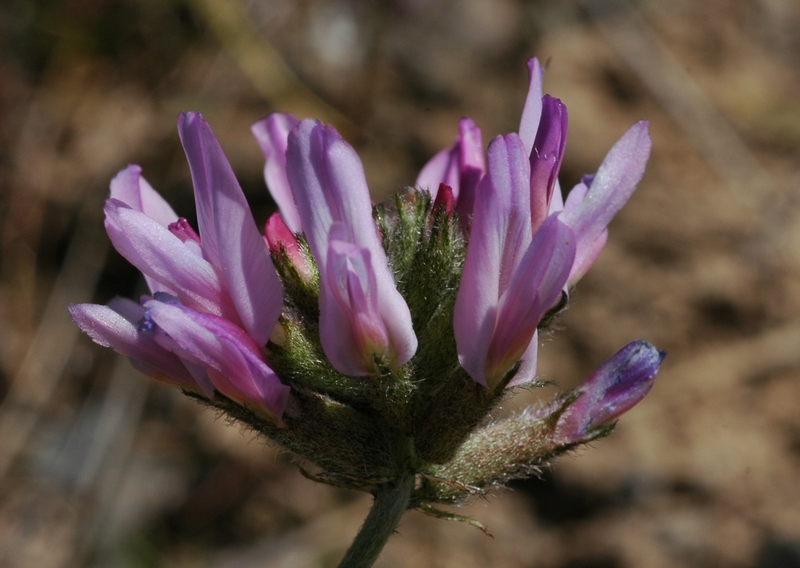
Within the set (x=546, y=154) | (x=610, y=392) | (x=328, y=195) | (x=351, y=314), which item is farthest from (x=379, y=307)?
(x=610, y=392)

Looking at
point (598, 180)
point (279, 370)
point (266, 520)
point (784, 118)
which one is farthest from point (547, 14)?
point (279, 370)

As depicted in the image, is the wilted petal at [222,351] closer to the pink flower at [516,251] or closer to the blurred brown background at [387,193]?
the pink flower at [516,251]

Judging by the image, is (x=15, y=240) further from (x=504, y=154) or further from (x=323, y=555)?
(x=504, y=154)

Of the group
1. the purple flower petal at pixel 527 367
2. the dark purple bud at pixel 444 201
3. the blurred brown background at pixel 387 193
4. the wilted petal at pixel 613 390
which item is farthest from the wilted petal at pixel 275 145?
the blurred brown background at pixel 387 193

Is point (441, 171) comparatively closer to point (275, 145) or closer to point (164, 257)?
point (275, 145)

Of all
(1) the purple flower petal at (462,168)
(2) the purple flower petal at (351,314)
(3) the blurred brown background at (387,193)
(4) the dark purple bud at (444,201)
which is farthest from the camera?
(3) the blurred brown background at (387,193)

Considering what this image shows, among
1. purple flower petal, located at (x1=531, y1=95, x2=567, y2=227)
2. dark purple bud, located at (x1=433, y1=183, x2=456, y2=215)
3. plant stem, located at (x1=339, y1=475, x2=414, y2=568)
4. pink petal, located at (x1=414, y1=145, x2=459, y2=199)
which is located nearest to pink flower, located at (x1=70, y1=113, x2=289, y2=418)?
plant stem, located at (x1=339, y1=475, x2=414, y2=568)
